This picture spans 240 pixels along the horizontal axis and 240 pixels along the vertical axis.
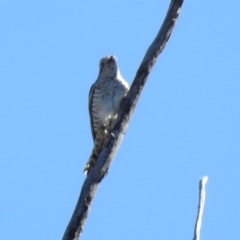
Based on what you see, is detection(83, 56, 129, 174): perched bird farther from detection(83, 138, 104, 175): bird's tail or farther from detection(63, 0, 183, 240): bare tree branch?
detection(63, 0, 183, 240): bare tree branch

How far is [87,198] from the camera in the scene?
21.2 ft

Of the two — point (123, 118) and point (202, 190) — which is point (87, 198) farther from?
point (202, 190)

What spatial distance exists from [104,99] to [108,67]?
75 cm

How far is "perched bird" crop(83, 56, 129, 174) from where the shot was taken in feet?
34.3

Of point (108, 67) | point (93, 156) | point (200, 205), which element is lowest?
point (200, 205)

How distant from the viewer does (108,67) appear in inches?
443

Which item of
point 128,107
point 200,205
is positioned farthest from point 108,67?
point 200,205

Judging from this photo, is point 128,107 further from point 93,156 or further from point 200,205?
point 93,156

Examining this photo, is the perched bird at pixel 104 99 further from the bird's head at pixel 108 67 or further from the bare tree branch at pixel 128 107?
the bare tree branch at pixel 128 107

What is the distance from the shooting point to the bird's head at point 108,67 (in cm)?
1115

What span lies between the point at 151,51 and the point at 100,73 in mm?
4392

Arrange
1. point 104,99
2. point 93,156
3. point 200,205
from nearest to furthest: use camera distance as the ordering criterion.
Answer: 1. point 200,205
2. point 93,156
3. point 104,99

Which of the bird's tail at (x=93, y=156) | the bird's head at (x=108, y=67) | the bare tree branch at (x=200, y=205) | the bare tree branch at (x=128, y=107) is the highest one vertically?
the bird's head at (x=108, y=67)

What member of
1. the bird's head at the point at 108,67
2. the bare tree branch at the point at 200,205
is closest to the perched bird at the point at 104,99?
the bird's head at the point at 108,67
